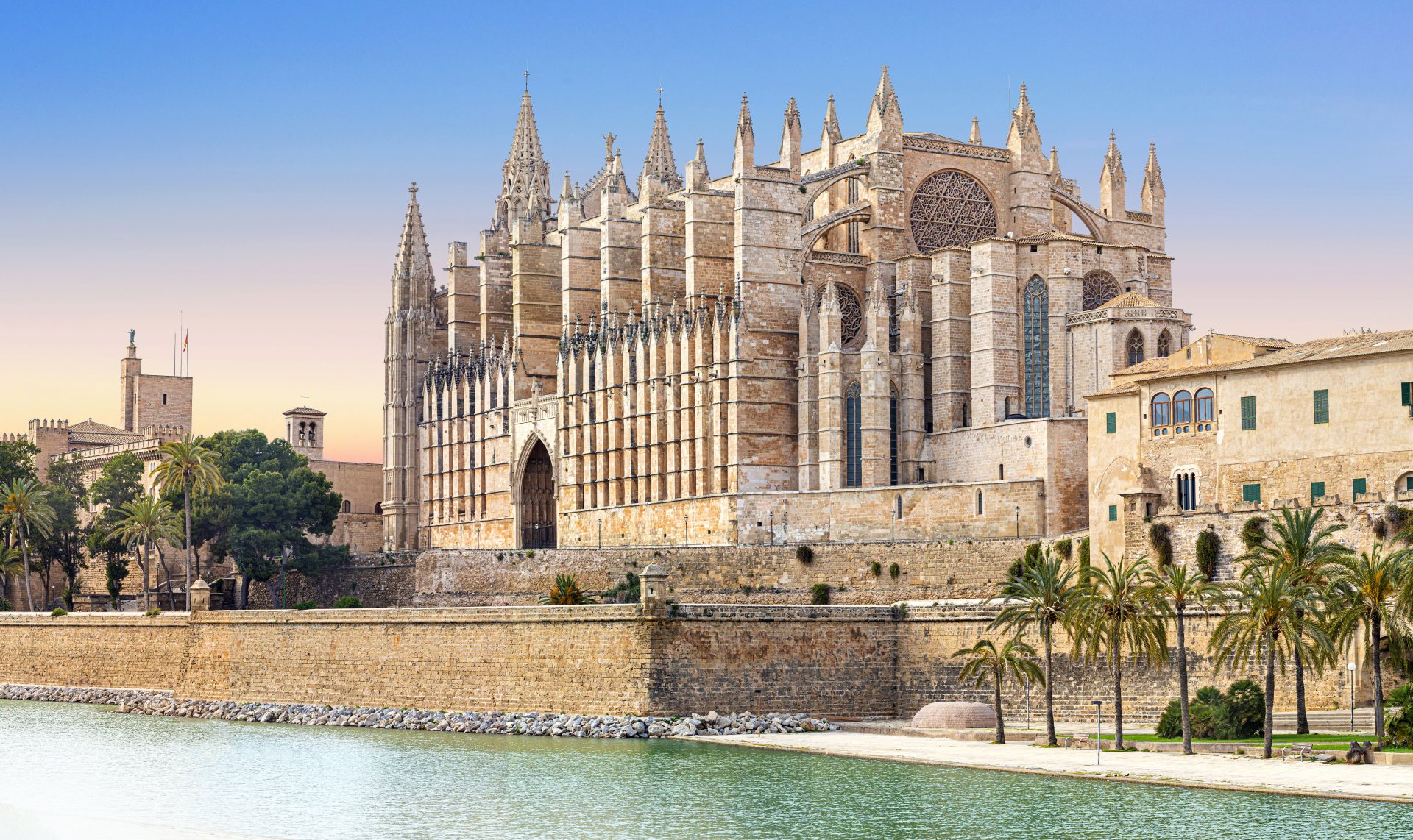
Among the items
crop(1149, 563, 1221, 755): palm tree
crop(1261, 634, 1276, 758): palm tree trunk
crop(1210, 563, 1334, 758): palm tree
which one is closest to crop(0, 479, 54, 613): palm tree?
crop(1149, 563, 1221, 755): palm tree

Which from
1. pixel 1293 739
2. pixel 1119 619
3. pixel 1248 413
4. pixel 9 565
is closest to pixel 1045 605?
pixel 1119 619

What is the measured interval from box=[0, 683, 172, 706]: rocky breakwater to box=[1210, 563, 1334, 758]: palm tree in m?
31.5

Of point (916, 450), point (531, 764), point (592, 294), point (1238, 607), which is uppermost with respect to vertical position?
point (592, 294)

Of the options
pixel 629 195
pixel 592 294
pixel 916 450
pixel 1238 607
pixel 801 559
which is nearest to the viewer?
pixel 1238 607

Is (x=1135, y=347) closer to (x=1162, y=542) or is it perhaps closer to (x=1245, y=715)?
(x=1162, y=542)

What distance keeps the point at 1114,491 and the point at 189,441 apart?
36028 millimetres

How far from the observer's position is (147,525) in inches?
2790

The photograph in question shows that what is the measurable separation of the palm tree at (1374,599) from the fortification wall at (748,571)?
14.1 m

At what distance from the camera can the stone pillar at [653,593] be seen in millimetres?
46281

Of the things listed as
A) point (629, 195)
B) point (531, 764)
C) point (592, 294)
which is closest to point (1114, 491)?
point (531, 764)

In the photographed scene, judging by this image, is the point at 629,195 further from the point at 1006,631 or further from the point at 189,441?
the point at 1006,631

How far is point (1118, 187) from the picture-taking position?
69.4 metres

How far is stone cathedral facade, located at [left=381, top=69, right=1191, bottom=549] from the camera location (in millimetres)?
59625

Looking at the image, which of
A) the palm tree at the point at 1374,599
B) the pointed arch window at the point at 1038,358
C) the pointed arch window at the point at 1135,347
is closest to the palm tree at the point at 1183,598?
the palm tree at the point at 1374,599
